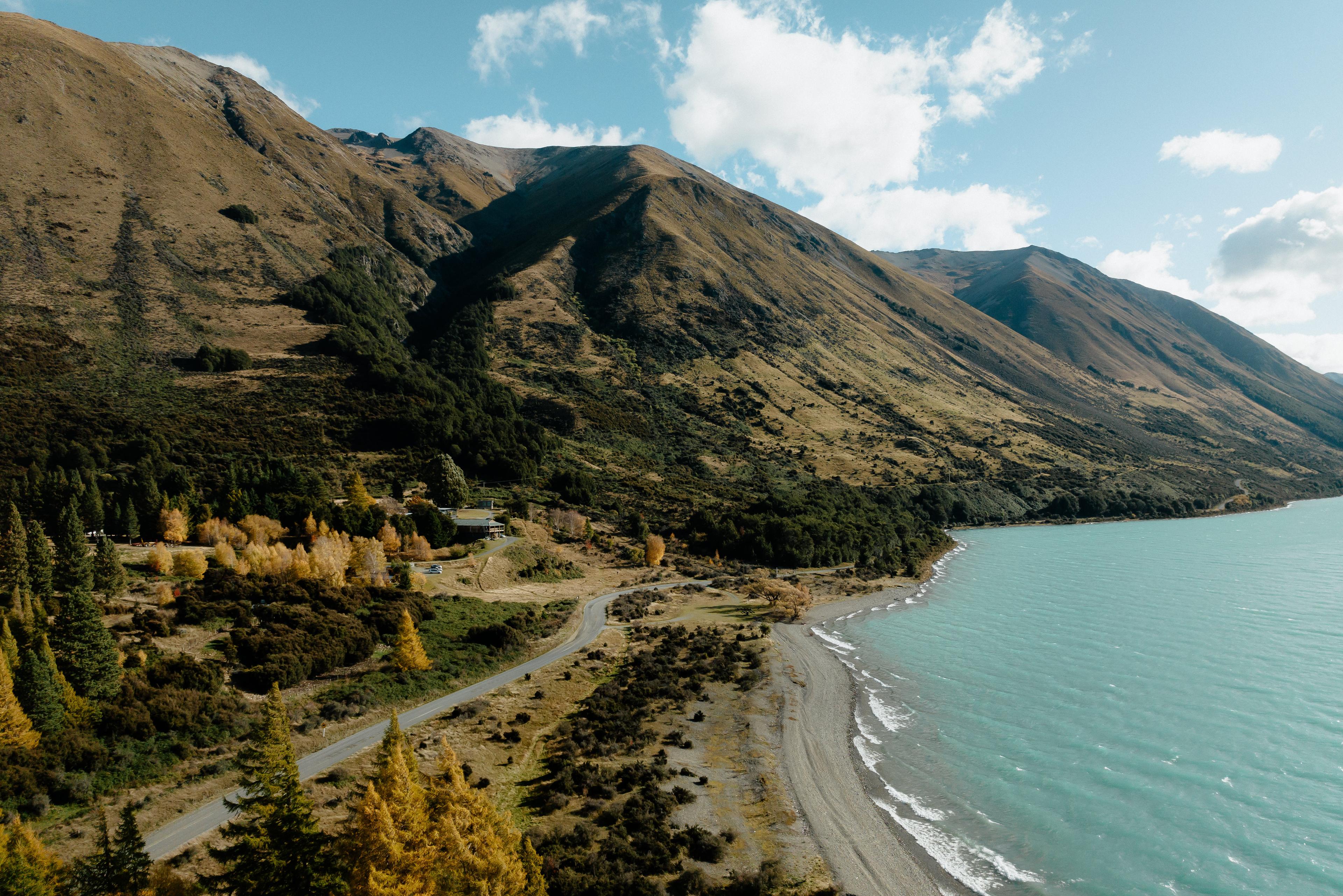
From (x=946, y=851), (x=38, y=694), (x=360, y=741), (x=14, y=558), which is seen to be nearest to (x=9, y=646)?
(x=38, y=694)

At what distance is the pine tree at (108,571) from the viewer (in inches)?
1633

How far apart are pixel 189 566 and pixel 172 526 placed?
541 inches

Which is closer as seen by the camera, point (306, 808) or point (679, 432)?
point (306, 808)

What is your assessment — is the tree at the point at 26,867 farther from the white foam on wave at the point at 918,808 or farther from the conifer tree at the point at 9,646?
the white foam on wave at the point at 918,808

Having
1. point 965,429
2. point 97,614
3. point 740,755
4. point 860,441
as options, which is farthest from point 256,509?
point 965,429

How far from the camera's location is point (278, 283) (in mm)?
144375

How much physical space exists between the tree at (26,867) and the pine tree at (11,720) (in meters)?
10.7

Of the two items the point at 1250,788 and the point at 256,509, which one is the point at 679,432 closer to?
the point at 256,509

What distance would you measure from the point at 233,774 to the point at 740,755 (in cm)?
2464

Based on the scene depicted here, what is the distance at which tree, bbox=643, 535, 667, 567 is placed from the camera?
82.6 meters

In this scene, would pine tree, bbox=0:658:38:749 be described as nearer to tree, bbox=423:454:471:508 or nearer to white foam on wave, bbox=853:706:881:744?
white foam on wave, bbox=853:706:881:744

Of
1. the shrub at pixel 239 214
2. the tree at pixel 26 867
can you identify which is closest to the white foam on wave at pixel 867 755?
the tree at pixel 26 867

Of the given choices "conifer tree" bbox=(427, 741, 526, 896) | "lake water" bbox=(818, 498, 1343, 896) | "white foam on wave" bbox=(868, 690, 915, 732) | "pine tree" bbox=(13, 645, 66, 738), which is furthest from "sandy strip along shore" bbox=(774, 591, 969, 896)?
"pine tree" bbox=(13, 645, 66, 738)

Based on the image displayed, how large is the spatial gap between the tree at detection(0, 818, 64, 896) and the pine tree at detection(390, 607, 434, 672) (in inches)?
920
